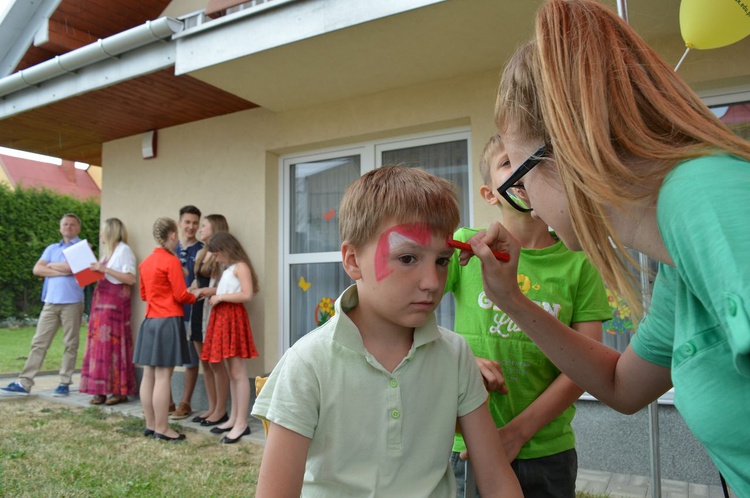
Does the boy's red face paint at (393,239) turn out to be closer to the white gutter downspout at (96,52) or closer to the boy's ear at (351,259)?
the boy's ear at (351,259)

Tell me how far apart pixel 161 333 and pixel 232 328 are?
0.67 m

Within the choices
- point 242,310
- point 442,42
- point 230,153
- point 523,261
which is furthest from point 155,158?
point 523,261

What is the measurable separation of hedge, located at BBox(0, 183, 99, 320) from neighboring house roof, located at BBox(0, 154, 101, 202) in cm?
945

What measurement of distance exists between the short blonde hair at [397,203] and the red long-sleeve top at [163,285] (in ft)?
14.0

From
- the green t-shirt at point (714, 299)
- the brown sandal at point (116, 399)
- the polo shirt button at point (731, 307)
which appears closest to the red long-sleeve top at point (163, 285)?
the brown sandal at point (116, 399)

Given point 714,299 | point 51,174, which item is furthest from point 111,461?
point 51,174

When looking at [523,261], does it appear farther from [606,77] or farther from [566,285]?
[606,77]

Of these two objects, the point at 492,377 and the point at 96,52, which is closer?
the point at 492,377

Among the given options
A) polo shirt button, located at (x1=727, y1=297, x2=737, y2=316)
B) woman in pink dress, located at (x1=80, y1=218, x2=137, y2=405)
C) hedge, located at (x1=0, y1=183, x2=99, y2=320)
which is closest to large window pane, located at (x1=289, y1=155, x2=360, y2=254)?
woman in pink dress, located at (x1=80, y1=218, x2=137, y2=405)

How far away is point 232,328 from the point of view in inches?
210

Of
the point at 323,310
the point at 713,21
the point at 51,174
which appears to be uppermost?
the point at 51,174

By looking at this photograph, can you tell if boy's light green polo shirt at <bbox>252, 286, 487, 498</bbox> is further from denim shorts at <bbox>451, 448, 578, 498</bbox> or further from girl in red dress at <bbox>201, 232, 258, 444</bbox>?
girl in red dress at <bbox>201, 232, 258, 444</bbox>

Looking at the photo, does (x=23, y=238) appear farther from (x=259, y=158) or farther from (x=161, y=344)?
(x=161, y=344)

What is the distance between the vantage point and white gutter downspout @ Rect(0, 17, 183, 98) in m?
4.96
